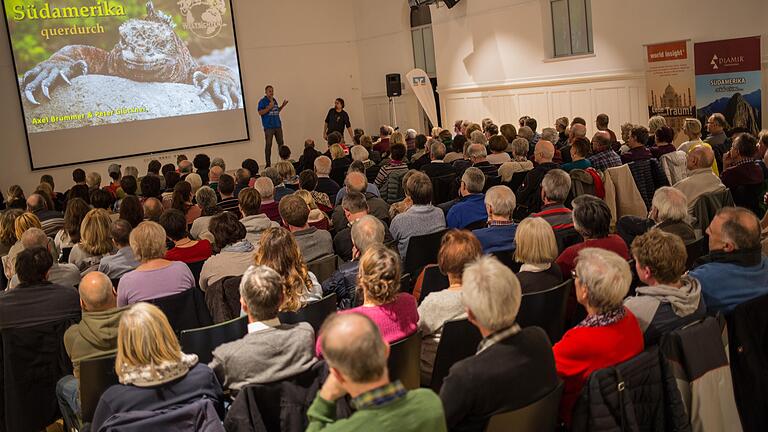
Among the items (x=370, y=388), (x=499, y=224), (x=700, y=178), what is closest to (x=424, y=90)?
(x=700, y=178)

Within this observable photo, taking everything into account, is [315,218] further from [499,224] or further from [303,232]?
[499,224]

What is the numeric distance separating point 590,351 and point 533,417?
0.40 metres

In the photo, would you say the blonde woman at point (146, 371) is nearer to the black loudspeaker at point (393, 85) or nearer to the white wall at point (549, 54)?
the white wall at point (549, 54)

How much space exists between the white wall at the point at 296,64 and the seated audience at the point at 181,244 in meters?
11.1

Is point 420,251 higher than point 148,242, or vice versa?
point 148,242

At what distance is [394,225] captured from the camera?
18.2 feet

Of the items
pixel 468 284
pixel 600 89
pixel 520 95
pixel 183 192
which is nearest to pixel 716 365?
pixel 468 284

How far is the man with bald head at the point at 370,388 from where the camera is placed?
84.0 inches

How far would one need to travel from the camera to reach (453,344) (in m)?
3.20

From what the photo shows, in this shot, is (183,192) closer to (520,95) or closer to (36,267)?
(36,267)

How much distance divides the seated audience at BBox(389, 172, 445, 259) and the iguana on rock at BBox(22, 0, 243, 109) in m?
11.4

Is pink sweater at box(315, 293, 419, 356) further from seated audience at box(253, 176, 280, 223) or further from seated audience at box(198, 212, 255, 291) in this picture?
seated audience at box(253, 176, 280, 223)

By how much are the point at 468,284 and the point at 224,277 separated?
2177 millimetres

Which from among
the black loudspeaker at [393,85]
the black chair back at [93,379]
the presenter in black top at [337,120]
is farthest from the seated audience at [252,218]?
the black loudspeaker at [393,85]
